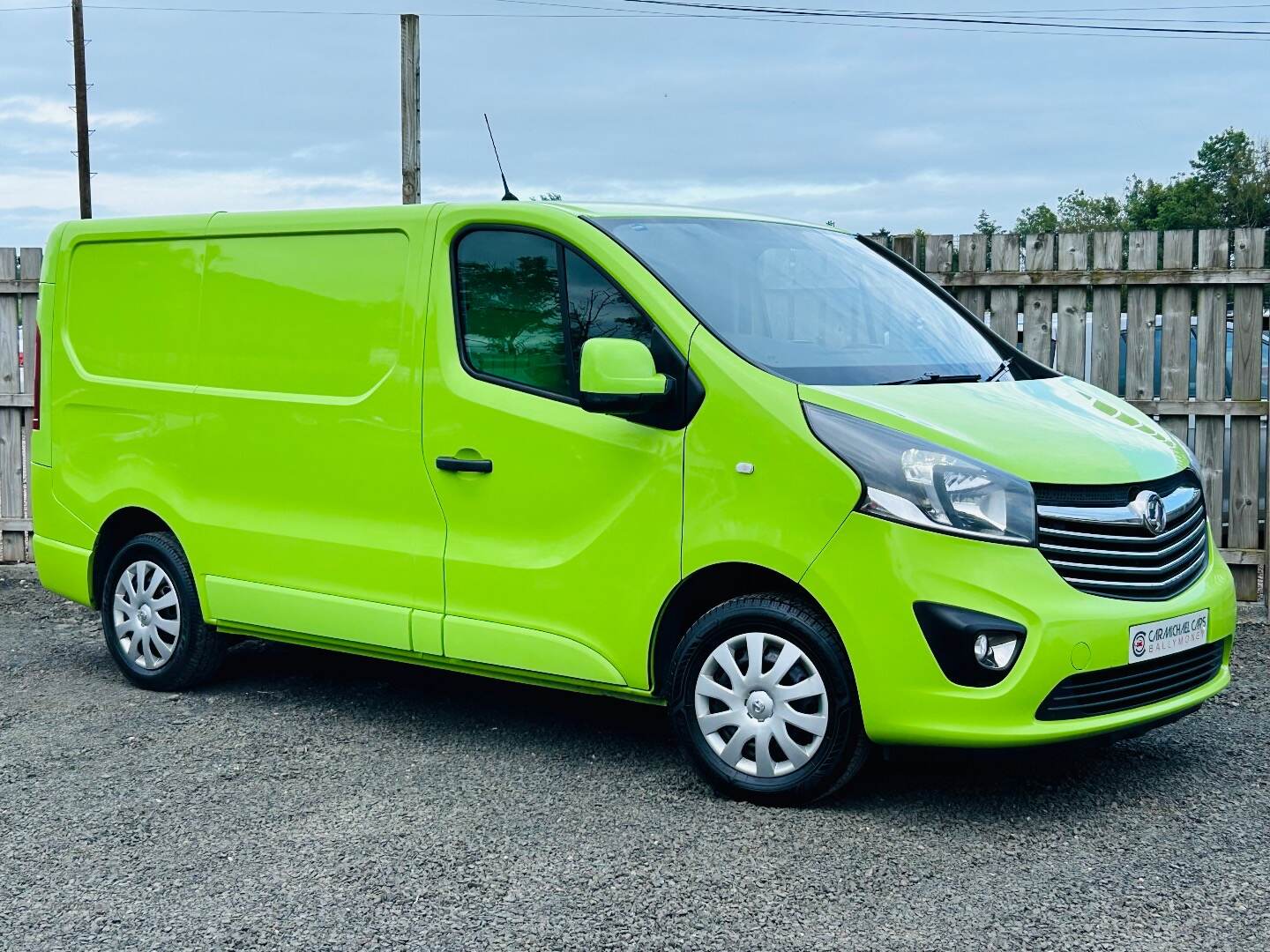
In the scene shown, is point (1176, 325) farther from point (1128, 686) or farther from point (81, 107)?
point (81, 107)

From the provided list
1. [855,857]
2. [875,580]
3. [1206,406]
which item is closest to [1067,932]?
[855,857]

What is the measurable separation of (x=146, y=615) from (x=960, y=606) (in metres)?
3.75

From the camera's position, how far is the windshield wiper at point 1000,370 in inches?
205

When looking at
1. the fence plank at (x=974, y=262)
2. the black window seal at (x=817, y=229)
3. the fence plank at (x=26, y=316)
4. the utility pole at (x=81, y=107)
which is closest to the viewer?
the black window seal at (x=817, y=229)

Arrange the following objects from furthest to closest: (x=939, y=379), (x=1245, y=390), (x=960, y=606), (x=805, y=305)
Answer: (x=1245, y=390), (x=805, y=305), (x=939, y=379), (x=960, y=606)

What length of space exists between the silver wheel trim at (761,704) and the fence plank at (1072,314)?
4.19 metres

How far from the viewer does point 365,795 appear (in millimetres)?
4945

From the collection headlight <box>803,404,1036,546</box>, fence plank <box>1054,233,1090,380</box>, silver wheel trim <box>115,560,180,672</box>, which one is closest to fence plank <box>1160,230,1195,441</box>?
fence plank <box>1054,233,1090,380</box>

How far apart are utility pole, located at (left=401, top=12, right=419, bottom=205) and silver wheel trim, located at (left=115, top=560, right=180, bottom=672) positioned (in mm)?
9929

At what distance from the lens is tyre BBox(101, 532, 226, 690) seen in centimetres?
633

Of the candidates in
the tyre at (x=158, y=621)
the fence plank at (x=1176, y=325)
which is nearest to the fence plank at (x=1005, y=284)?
the fence plank at (x=1176, y=325)

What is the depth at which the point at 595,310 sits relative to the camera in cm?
505

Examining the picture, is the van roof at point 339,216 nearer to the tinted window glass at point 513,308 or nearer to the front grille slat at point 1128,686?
the tinted window glass at point 513,308

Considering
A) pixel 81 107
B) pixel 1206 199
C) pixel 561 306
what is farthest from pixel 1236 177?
pixel 561 306
